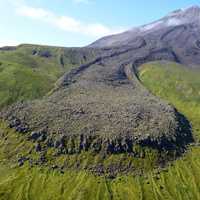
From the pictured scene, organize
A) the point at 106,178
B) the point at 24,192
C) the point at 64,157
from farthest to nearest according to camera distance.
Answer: the point at 64,157 < the point at 106,178 < the point at 24,192

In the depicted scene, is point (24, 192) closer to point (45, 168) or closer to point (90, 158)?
point (45, 168)

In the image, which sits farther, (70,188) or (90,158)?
(90,158)

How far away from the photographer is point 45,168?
189 m

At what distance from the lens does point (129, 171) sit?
19262cm

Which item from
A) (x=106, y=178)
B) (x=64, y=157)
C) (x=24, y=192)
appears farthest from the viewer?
(x=64, y=157)

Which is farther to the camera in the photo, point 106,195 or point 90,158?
point 90,158

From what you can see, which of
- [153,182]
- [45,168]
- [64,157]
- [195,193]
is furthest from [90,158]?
[195,193]

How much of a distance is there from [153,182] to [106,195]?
31824 millimetres

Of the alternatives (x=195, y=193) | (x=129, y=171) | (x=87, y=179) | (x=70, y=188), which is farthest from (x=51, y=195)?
(x=195, y=193)

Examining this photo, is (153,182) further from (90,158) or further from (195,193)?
(90,158)

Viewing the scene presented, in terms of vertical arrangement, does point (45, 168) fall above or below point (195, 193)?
above

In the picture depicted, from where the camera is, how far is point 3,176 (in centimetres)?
17925

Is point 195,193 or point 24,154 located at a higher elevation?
point 24,154

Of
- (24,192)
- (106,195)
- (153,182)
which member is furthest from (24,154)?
(153,182)
